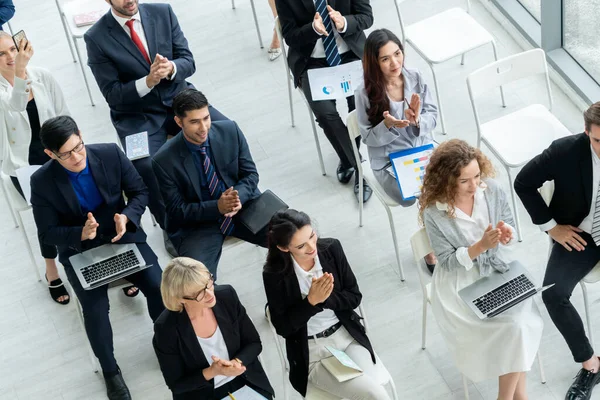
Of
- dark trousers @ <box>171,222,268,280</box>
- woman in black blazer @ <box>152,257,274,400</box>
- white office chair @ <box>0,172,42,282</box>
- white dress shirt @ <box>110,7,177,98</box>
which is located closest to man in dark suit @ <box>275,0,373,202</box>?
white dress shirt @ <box>110,7,177,98</box>

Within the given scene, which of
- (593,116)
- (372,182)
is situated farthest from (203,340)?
(593,116)

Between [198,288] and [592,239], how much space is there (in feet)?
6.77

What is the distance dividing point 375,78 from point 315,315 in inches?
59.5

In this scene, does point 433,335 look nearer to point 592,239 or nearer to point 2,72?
point 592,239

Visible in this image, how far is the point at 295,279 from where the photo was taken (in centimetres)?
477

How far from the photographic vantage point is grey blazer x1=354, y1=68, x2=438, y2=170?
5.55 meters

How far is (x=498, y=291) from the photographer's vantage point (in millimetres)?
4805

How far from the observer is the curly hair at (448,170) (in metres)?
4.75

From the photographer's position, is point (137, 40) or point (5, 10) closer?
point (137, 40)

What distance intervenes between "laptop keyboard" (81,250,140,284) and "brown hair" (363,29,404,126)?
160 centimetres

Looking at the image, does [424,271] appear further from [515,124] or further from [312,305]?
[515,124]

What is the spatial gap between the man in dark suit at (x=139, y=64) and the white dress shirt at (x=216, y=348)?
1393 mm

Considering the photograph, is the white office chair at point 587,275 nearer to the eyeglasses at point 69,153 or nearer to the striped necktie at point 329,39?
the striped necktie at point 329,39

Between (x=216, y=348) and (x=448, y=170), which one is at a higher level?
(x=448, y=170)
